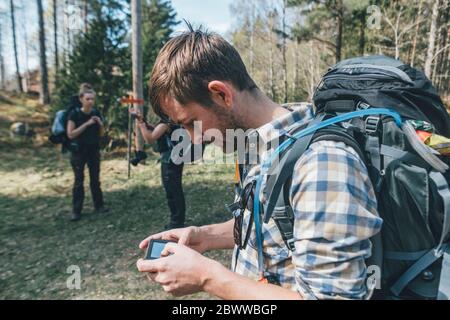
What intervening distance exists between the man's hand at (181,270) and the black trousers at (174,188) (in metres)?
4.04

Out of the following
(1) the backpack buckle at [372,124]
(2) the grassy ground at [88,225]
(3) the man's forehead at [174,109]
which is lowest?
(2) the grassy ground at [88,225]

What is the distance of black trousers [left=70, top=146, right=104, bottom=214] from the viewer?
19.3ft

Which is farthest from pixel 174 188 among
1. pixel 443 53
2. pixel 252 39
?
pixel 252 39

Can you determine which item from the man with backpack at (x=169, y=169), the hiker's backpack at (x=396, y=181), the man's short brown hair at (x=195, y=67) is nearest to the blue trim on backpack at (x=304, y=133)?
the hiker's backpack at (x=396, y=181)

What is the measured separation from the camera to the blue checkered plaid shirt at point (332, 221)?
0.96m

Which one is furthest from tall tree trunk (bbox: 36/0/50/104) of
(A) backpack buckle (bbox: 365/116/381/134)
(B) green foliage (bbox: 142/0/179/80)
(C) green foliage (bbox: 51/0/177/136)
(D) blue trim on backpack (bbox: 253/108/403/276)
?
(A) backpack buckle (bbox: 365/116/381/134)

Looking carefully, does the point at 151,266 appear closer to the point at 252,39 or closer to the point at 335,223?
the point at 335,223

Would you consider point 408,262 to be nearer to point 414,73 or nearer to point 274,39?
point 414,73

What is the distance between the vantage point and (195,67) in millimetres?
1286

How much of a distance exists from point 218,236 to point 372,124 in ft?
3.04

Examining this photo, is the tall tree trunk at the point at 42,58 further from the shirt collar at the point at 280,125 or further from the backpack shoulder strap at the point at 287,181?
the backpack shoulder strap at the point at 287,181

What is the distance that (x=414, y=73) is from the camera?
48.7 inches

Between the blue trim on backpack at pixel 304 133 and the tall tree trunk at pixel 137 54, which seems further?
the tall tree trunk at pixel 137 54

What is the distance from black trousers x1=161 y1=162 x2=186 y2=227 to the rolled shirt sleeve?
437 cm
